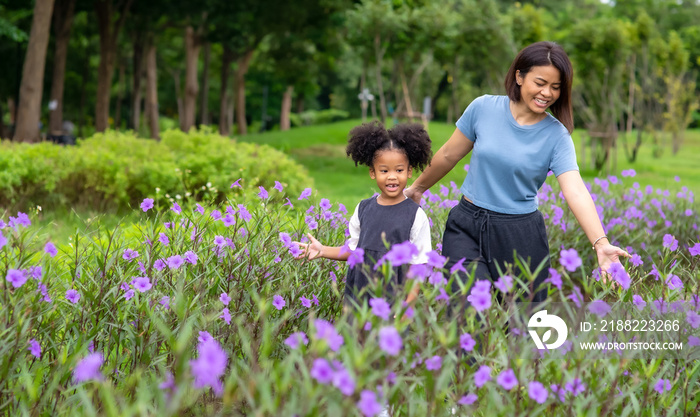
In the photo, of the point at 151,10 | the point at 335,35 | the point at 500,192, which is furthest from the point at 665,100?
the point at 500,192

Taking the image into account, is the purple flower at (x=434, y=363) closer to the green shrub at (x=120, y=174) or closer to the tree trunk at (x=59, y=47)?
the green shrub at (x=120, y=174)

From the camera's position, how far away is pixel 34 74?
13.0 meters

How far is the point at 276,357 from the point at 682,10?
55934 millimetres

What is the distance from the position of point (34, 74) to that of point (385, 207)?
12579 mm

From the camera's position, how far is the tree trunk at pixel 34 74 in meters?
12.8

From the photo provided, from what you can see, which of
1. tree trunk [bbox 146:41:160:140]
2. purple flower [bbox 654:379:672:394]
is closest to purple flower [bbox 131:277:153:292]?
purple flower [bbox 654:379:672:394]

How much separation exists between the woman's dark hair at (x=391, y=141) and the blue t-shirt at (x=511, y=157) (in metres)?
0.26

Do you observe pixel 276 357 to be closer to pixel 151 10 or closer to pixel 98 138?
pixel 98 138

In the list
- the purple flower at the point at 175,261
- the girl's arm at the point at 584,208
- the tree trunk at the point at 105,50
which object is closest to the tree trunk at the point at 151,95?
the tree trunk at the point at 105,50

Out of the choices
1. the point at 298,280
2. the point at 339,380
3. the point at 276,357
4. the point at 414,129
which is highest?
the point at 414,129

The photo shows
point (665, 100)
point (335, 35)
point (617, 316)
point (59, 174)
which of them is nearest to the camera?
point (617, 316)

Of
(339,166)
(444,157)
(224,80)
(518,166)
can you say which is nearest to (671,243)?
(518,166)

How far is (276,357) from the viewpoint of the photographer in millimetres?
2938

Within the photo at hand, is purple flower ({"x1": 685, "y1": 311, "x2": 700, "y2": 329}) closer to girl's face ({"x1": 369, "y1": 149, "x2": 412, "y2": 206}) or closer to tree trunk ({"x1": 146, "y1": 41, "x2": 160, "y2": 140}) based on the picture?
girl's face ({"x1": 369, "y1": 149, "x2": 412, "y2": 206})
